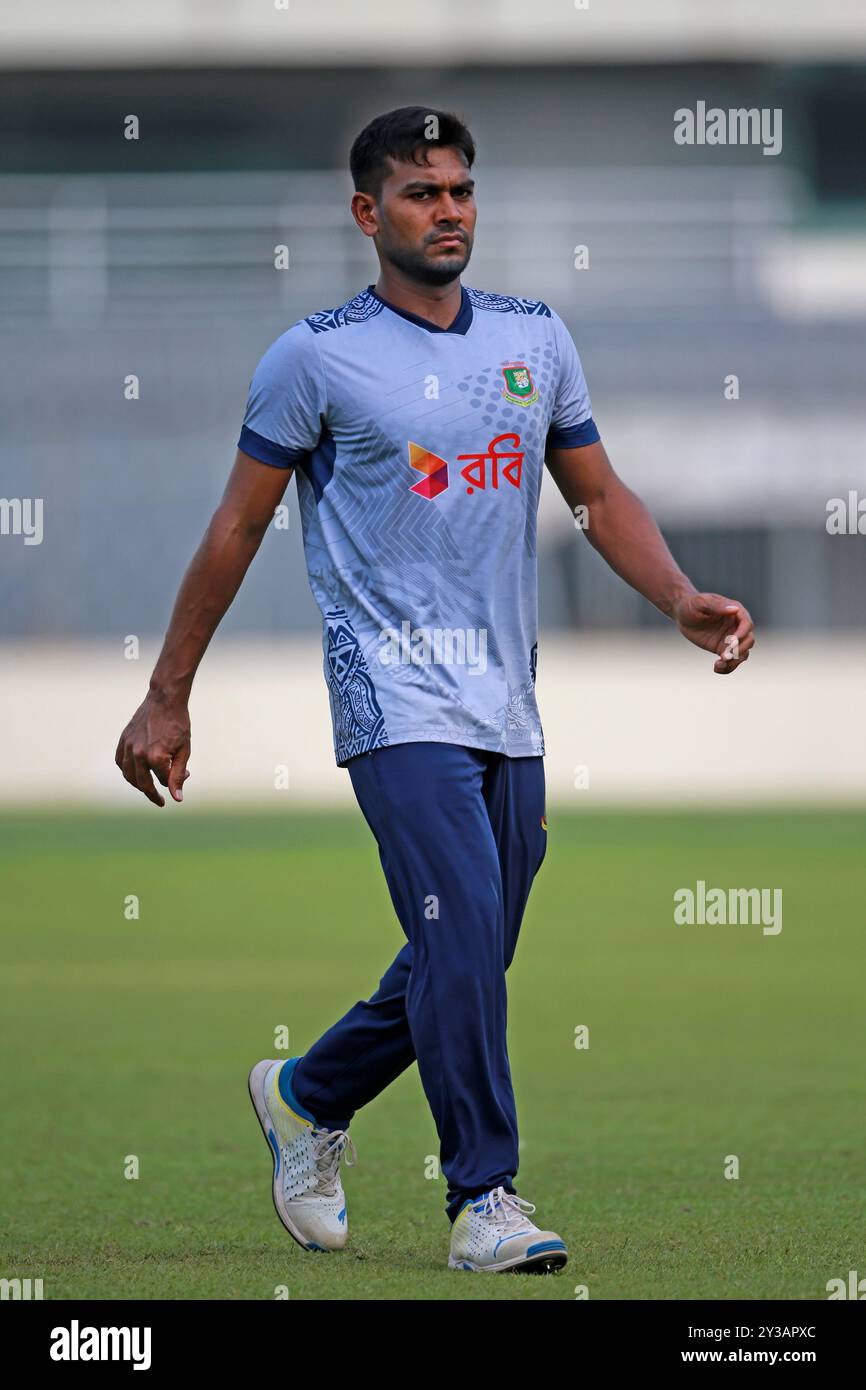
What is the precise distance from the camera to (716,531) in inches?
1276

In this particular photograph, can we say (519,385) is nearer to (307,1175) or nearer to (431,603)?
(431,603)

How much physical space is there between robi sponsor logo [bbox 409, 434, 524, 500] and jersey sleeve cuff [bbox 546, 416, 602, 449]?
32 cm

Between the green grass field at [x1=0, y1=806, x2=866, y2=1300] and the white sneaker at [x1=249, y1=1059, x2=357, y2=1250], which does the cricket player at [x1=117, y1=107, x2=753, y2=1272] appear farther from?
the green grass field at [x1=0, y1=806, x2=866, y2=1300]

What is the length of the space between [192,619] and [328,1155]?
130cm

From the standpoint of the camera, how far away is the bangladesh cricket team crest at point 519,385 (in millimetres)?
5090

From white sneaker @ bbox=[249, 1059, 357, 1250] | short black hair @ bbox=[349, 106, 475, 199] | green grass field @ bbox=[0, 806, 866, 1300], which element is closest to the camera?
green grass field @ bbox=[0, 806, 866, 1300]

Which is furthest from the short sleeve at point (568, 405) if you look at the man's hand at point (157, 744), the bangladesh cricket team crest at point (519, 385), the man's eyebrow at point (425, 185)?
the man's hand at point (157, 744)

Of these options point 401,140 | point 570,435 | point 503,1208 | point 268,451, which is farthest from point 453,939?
point 401,140

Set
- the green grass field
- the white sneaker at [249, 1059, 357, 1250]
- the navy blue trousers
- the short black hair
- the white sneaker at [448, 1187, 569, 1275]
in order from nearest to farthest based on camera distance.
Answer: the white sneaker at [448, 1187, 569, 1275]
the navy blue trousers
the green grass field
the short black hair
the white sneaker at [249, 1059, 357, 1250]

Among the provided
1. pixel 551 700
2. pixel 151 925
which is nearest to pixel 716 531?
pixel 551 700

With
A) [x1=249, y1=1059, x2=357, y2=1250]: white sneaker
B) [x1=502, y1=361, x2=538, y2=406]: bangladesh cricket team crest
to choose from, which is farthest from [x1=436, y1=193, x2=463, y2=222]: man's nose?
[x1=249, y1=1059, x2=357, y2=1250]: white sneaker

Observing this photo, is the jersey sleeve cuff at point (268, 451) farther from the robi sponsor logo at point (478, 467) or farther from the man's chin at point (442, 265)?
the man's chin at point (442, 265)

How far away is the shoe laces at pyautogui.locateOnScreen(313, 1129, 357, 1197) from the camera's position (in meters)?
5.33

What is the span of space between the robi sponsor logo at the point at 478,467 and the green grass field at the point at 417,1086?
1665mm
